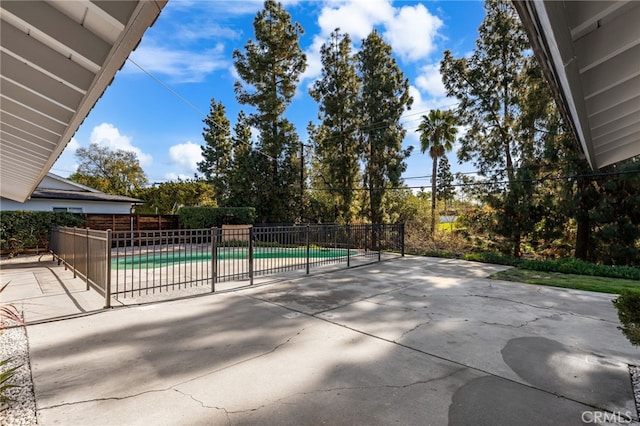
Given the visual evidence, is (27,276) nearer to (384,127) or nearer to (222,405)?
(222,405)

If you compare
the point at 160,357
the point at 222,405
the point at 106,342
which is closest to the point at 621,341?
the point at 222,405

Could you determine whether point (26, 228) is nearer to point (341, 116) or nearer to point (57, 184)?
point (57, 184)

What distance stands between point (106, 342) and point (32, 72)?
3.15 meters

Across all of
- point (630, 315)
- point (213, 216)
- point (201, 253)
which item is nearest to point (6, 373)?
point (630, 315)

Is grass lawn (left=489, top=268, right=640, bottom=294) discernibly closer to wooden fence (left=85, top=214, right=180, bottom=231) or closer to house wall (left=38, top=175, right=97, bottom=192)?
wooden fence (left=85, top=214, right=180, bottom=231)

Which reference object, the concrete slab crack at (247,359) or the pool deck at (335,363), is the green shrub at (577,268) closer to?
the pool deck at (335,363)

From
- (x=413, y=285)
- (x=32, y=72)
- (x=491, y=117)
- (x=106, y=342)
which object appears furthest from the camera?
(x=491, y=117)

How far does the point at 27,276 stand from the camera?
→ 7875 millimetres

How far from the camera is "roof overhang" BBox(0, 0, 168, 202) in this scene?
58.0 inches

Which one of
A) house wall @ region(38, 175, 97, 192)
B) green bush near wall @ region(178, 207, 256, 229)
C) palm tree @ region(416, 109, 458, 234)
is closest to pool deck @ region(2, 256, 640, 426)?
green bush near wall @ region(178, 207, 256, 229)

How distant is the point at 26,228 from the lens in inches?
485

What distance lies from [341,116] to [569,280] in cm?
1402

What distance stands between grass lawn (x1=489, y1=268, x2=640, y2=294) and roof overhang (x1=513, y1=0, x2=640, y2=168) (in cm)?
518

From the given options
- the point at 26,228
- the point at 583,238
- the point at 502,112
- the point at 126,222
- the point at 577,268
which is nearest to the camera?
the point at 577,268
